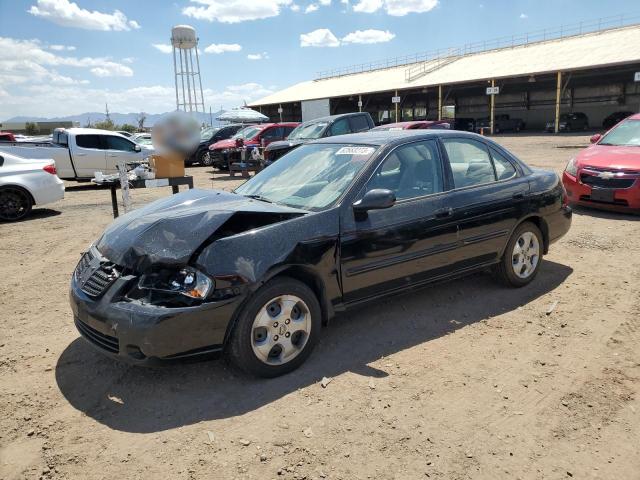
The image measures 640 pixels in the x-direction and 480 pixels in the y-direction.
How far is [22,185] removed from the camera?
362 inches

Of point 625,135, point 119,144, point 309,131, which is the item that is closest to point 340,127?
point 309,131

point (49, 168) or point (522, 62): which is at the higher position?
point (522, 62)

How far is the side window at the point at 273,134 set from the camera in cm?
1740

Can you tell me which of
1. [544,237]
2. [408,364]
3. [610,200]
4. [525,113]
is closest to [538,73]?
[525,113]

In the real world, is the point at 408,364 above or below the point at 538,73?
below

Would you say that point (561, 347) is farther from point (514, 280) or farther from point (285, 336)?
point (285, 336)

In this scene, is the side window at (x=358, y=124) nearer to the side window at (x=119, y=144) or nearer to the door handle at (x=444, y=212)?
the side window at (x=119, y=144)

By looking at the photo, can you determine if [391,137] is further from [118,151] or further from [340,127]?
[118,151]

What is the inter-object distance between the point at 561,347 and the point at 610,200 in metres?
5.06

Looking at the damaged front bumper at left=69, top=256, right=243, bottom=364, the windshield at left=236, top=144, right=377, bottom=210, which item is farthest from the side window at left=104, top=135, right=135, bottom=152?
the damaged front bumper at left=69, top=256, right=243, bottom=364

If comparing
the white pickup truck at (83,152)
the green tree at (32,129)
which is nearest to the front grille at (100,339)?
the white pickup truck at (83,152)

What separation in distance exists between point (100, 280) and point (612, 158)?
8.02 metres

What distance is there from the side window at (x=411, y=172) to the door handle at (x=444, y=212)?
17 centimetres

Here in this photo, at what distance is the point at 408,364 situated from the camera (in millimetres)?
3557
